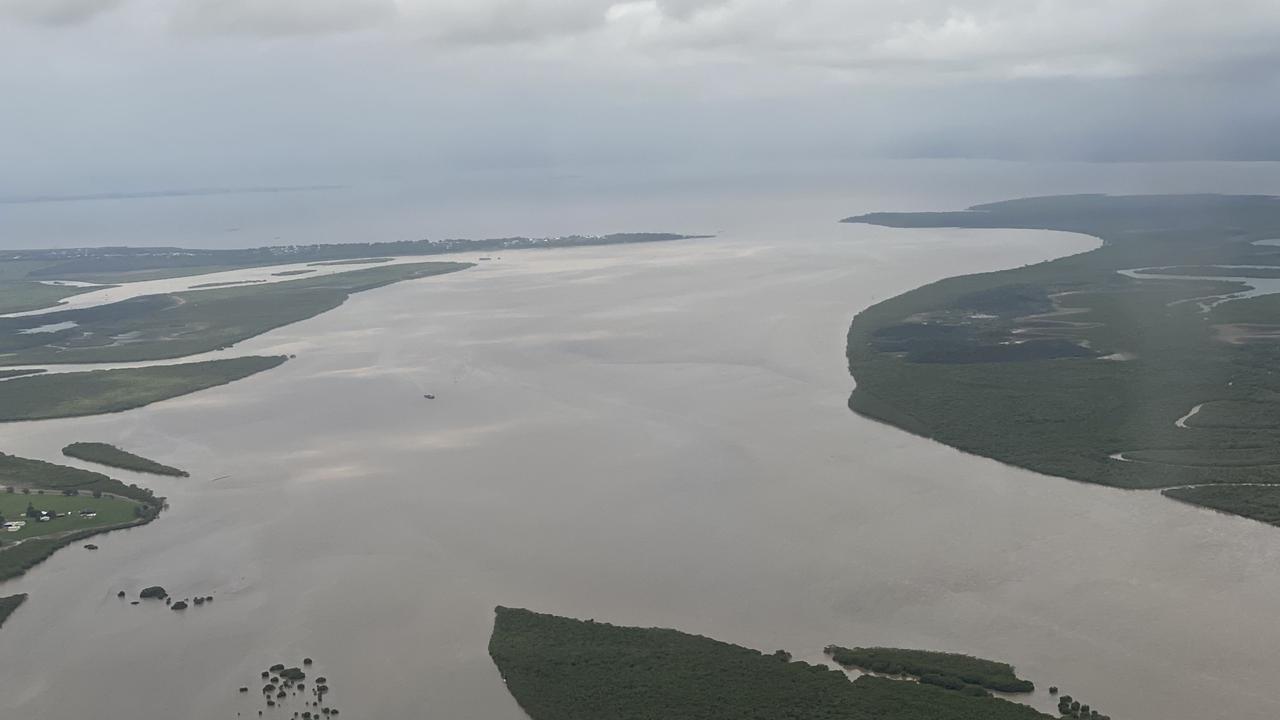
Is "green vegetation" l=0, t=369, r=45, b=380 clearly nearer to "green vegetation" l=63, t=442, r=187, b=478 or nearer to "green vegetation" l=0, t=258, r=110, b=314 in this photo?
"green vegetation" l=63, t=442, r=187, b=478

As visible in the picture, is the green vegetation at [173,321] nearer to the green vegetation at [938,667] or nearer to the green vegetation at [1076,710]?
the green vegetation at [938,667]

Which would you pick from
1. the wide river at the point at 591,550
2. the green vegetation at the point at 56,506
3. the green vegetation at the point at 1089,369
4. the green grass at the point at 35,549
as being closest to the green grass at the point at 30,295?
the wide river at the point at 591,550

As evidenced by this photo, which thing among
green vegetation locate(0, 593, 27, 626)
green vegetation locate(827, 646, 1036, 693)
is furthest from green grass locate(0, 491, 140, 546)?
green vegetation locate(827, 646, 1036, 693)

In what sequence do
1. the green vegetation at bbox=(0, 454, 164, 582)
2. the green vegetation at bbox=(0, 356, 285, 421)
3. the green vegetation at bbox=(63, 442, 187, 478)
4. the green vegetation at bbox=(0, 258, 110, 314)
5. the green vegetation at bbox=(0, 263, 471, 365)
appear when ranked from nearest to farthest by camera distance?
the green vegetation at bbox=(0, 454, 164, 582) < the green vegetation at bbox=(63, 442, 187, 478) < the green vegetation at bbox=(0, 356, 285, 421) < the green vegetation at bbox=(0, 263, 471, 365) < the green vegetation at bbox=(0, 258, 110, 314)

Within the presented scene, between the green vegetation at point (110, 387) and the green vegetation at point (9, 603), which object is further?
the green vegetation at point (110, 387)

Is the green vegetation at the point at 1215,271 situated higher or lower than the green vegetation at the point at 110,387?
higher

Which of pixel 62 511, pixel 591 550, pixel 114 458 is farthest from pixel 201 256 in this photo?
pixel 591 550
